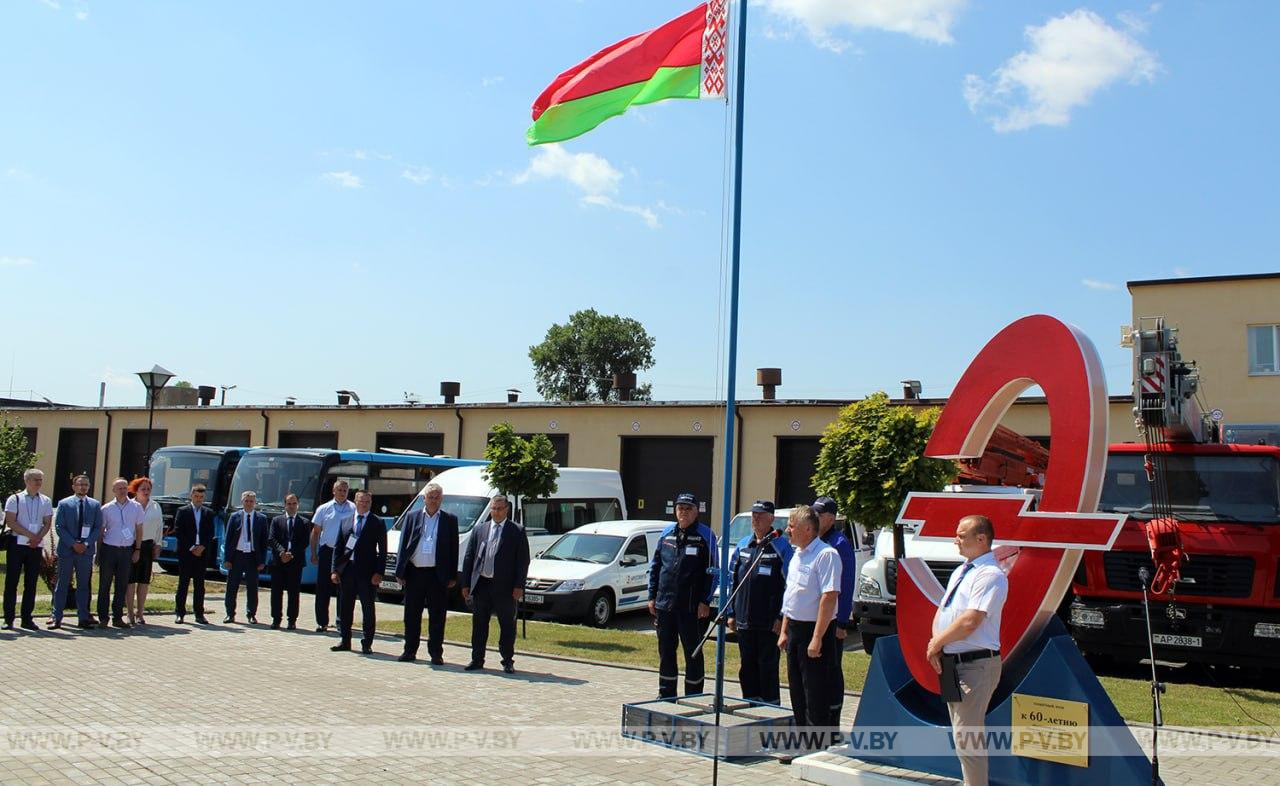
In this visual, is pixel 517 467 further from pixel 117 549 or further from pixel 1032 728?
pixel 1032 728

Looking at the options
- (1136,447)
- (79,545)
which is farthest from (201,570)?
(1136,447)

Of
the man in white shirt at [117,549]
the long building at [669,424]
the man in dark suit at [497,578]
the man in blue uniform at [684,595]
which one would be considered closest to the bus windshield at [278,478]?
the long building at [669,424]

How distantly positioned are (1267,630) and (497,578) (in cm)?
850

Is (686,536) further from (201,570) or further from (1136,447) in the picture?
(201,570)

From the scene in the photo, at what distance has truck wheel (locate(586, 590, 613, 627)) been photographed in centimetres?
1639

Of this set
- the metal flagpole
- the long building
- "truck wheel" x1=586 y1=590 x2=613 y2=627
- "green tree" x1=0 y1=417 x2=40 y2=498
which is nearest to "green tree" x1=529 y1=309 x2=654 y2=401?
the long building

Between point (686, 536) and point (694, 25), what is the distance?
5.02m

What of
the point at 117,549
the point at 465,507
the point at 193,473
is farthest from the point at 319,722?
the point at 193,473

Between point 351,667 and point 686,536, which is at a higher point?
point 686,536

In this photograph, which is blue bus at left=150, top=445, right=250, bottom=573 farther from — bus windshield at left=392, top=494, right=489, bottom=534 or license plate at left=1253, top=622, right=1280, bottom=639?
license plate at left=1253, top=622, right=1280, bottom=639

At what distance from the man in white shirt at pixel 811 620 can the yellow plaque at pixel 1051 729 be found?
1.38m

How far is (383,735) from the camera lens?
25.3ft

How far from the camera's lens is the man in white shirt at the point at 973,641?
577 cm

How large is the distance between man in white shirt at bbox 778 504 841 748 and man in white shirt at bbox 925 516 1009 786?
127cm
